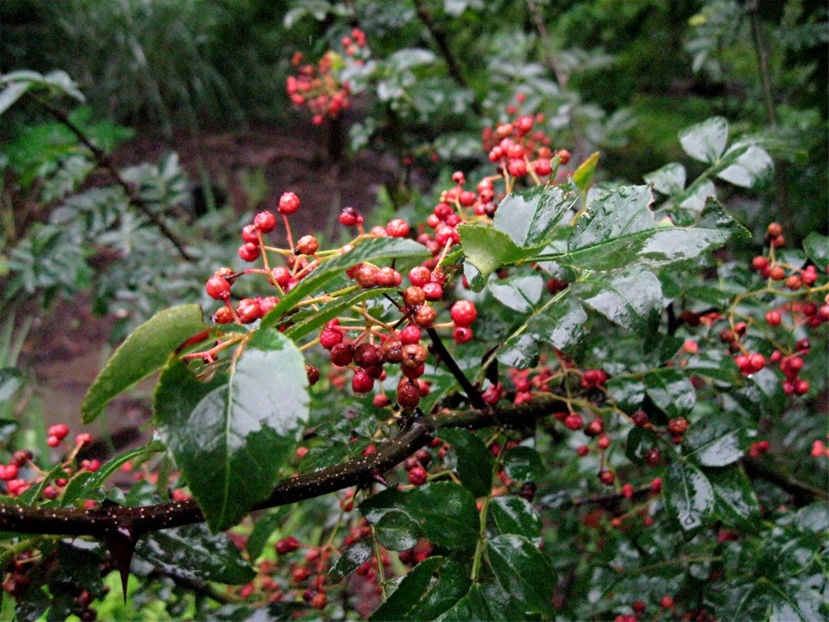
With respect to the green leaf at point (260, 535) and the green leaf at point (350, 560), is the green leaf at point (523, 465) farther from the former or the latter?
the green leaf at point (260, 535)

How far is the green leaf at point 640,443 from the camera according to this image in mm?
762

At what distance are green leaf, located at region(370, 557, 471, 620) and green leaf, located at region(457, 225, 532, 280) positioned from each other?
0.91 feet

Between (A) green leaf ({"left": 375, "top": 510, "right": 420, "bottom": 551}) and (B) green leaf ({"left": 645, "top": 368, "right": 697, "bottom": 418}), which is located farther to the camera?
(B) green leaf ({"left": 645, "top": 368, "right": 697, "bottom": 418})

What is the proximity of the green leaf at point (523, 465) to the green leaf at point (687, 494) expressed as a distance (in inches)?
6.7

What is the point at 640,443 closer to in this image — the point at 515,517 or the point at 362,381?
the point at 515,517

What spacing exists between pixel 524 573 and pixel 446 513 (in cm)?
9

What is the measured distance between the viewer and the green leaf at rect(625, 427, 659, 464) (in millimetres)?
762

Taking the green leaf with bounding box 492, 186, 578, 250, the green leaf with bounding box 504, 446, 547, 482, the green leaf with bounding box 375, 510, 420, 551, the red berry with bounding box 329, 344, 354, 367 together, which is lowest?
the green leaf with bounding box 504, 446, 547, 482

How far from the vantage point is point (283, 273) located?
1.79 ft

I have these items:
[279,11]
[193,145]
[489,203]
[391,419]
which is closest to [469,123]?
[489,203]

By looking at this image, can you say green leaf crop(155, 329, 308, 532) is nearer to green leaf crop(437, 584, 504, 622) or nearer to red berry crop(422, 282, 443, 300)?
red berry crop(422, 282, 443, 300)

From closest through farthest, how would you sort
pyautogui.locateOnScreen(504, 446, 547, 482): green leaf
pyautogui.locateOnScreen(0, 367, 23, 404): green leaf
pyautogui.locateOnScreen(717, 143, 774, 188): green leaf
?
pyautogui.locateOnScreen(504, 446, 547, 482): green leaf
pyautogui.locateOnScreen(717, 143, 774, 188): green leaf
pyautogui.locateOnScreen(0, 367, 23, 404): green leaf

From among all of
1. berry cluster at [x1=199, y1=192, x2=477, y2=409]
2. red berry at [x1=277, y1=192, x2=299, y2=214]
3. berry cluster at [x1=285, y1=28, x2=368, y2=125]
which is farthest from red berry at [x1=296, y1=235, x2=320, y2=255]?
berry cluster at [x1=285, y1=28, x2=368, y2=125]

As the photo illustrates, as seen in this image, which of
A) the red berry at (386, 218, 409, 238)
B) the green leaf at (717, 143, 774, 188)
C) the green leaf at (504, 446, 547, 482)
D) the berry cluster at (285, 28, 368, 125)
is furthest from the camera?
the berry cluster at (285, 28, 368, 125)
